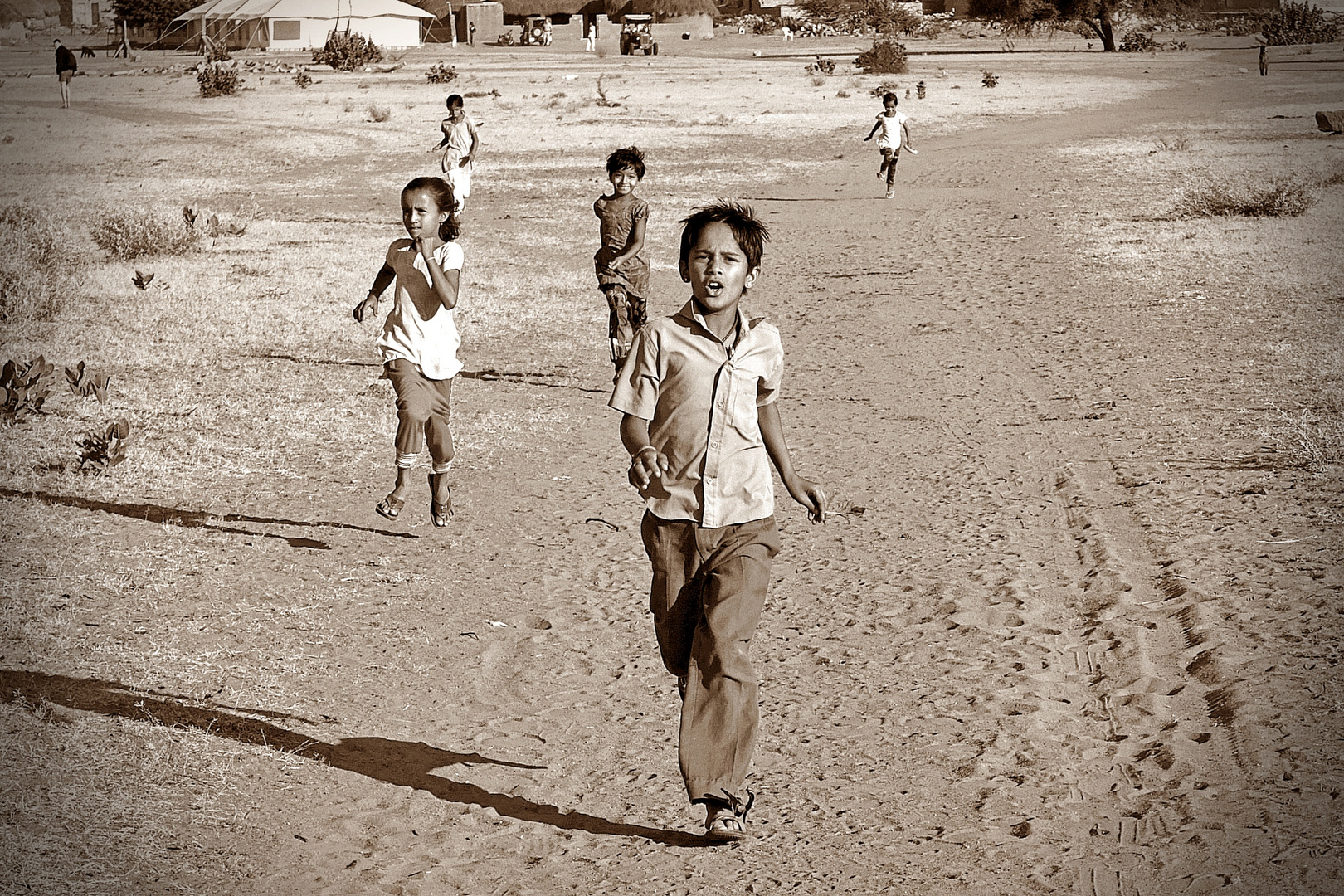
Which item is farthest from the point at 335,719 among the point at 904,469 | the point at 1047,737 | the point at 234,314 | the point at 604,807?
the point at 234,314

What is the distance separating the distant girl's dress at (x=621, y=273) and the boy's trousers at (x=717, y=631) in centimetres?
444

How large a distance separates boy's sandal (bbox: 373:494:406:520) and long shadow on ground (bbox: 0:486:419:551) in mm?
263

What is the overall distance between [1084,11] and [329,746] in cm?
6599

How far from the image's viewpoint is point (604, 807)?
4137 mm

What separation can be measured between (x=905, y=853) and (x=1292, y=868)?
1040mm

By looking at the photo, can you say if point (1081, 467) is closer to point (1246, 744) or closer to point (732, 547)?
point (1246, 744)

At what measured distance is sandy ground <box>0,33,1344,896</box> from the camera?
392 cm

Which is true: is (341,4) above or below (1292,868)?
above

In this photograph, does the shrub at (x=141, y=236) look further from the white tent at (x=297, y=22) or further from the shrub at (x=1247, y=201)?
the white tent at (x=297, y=22)

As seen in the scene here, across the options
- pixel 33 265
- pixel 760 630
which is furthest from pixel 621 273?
pixel 33 265

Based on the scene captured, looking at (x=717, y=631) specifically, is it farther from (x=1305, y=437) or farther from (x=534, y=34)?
(x=534, y=34)

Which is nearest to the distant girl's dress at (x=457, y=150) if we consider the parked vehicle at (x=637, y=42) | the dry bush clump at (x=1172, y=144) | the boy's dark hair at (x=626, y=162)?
the boy's dark hair at (x=626, y=162)

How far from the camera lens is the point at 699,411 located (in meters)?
3.72

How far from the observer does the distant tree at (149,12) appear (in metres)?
83.3
